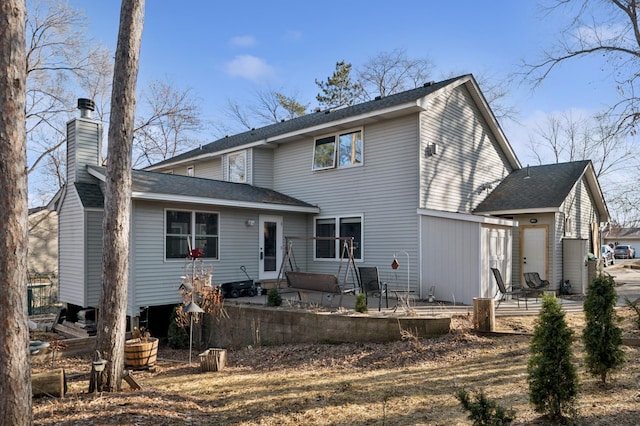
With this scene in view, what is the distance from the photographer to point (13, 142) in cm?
362

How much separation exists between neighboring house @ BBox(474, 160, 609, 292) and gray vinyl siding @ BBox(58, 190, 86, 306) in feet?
37.8

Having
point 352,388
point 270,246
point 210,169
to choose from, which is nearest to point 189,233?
point 270,246

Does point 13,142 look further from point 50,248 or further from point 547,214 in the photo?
point 50,248

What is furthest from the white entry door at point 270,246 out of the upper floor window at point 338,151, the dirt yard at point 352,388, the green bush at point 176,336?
the dirt yard at point 352,388

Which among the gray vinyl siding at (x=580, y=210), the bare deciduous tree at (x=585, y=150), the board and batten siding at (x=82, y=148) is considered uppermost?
the bare deciduous tree at (x=585, y=150)

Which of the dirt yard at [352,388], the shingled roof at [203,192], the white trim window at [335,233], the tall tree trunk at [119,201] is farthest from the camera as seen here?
the white trim window at [335,233]

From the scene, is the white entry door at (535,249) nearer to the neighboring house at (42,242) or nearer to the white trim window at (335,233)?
the white trim window at (335,233)

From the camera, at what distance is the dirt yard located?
166 inches

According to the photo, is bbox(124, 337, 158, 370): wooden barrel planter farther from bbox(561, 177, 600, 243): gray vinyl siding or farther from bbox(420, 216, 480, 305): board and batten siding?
bbox(561, 177, 600, 243): gray vinyl siding

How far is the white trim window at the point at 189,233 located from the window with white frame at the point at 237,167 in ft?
12.4

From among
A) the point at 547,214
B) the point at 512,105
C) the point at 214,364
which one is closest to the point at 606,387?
the point at 214,364

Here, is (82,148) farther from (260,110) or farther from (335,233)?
(260,110)

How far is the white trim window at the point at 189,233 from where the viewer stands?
1014 cm

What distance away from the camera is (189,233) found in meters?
10.5
